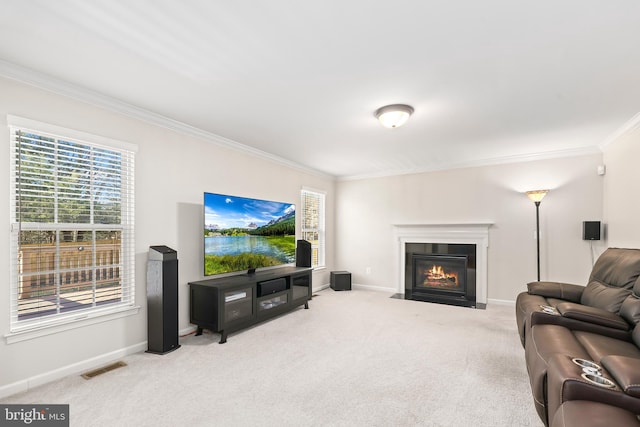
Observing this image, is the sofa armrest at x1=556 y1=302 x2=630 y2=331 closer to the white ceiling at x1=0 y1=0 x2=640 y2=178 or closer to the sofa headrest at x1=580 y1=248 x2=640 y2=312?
the sofa headrest at x1=580 y1=248 x2=640 y2=312

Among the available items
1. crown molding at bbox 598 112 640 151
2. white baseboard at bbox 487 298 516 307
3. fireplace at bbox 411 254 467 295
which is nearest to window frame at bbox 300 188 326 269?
fireplace at bbox 411 254 467 295

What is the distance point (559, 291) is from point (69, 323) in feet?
15.3

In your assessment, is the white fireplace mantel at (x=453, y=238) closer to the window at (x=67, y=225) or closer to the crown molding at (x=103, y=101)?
the crown molding at (x=103, y=101)

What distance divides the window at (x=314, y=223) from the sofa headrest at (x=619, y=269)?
13.7ft

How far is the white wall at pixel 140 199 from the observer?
2361 millimetres

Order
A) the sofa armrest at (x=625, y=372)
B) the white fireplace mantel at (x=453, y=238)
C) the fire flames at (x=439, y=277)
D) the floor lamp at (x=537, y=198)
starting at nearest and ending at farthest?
the sofa armrest at (x=625, y=372), the floor lamp at (x=537, y=198), the white fireplace mantel at (x=453, y=238), the fire flames at (x=439, y=277)

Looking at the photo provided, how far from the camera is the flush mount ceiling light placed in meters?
3.03

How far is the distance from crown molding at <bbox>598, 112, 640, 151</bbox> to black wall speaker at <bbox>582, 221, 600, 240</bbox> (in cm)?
108

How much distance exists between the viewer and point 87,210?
2811mm

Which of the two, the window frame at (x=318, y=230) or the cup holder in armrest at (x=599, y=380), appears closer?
the cup holder in armrest at (x=599, y=380)

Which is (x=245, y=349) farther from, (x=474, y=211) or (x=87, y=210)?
(x=474, y=211)

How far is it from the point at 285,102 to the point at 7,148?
7.19 ft

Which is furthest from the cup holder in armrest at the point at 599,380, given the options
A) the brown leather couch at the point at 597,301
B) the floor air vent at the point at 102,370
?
the floor air vent at the point at 102,370

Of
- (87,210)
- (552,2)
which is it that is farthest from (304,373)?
(552,2)
